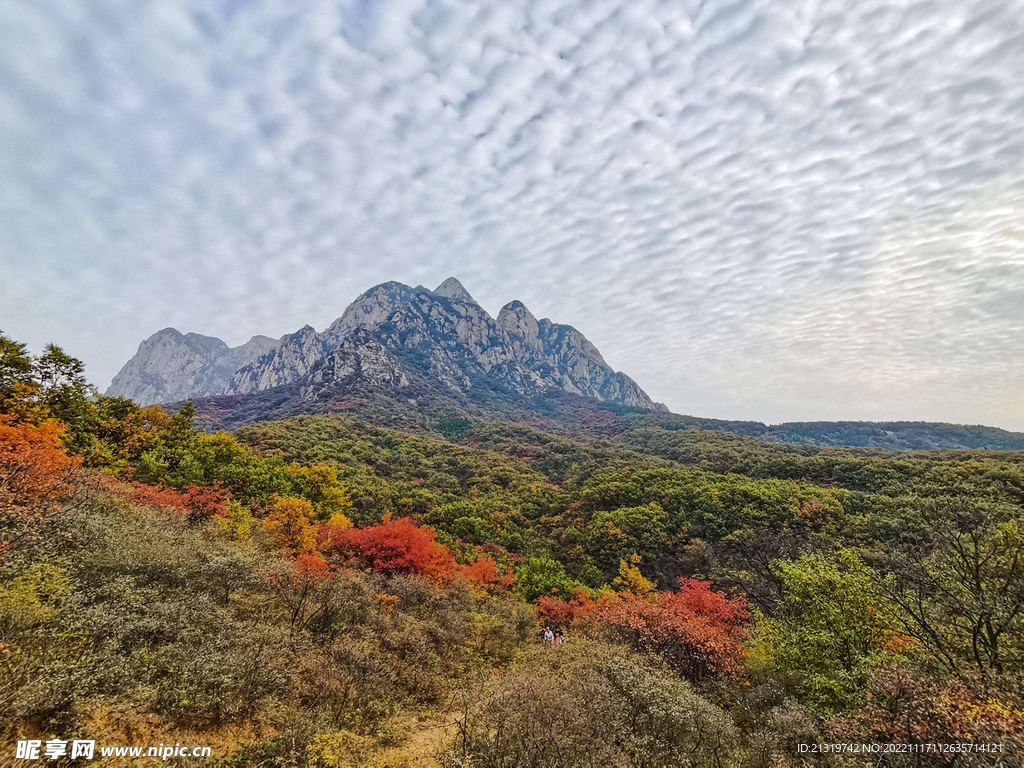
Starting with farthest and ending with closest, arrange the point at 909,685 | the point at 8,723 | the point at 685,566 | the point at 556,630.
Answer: the point at 685,566 → the point at 556,630 → the point at 909,685 → the point at 8,723

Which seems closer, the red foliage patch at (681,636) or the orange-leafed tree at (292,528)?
the red foliage patch at (681,636)

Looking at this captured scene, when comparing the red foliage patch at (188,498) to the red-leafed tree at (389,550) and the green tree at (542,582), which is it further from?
the green tree at (542,582)

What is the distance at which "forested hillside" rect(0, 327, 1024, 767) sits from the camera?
25.1 feet

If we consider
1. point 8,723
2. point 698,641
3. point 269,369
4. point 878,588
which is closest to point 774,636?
point 698,641

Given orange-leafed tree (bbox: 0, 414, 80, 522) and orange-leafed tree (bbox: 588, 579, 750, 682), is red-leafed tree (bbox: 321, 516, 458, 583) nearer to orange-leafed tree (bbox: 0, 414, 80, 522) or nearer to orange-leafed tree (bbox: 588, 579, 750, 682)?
orange-leafed tree (bbox: 588, 579, 750, 682)

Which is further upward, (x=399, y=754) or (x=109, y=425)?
(x=109, y=425)

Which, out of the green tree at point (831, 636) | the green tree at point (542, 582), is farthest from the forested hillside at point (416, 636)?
the green tree at point (542, 582)

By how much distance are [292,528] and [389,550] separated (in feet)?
21.9

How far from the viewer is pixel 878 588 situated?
509 inches

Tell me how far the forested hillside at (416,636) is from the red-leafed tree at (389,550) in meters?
0.16

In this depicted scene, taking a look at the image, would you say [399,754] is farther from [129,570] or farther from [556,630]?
[556,630]

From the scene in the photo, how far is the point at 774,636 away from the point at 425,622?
14.9 m

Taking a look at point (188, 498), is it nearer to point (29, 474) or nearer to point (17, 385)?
point (17, 385)

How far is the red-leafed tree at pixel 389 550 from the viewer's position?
71.8 feet
